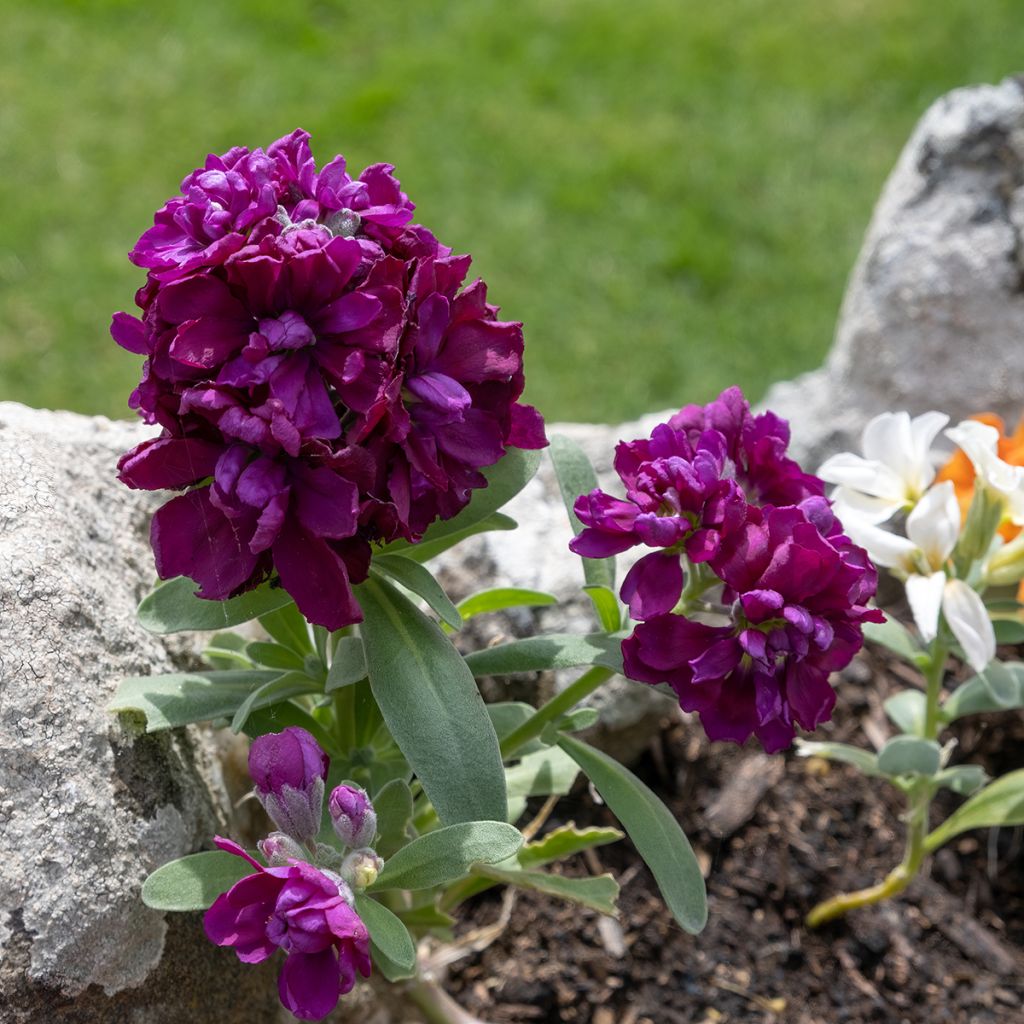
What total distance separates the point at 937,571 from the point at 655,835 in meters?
0.60

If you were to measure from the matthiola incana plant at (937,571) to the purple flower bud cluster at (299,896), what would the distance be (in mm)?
874

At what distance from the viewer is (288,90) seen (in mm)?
4801

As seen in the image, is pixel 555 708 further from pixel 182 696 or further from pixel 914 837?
pixel 914 837

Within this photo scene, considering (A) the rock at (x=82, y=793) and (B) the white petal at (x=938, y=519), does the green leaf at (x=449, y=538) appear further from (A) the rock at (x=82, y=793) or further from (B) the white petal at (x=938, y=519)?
A: (B) the white petal at (x=938, y=519)

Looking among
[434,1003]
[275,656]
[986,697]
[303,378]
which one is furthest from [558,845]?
[303,378]

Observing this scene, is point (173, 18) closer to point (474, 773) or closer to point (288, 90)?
point (288, 90)

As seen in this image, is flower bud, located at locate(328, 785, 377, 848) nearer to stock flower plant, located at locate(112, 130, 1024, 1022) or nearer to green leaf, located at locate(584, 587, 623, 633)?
stock flower plant, located at locate(112, 130, 1024, 1022)

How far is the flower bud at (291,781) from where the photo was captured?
4.74 ft

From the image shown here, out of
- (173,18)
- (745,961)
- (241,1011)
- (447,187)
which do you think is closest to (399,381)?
(241,1011)

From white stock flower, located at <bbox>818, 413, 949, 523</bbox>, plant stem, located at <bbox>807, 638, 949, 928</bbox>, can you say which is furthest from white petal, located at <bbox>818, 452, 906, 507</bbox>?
plant stem, located at <bbox>807, 638, 949, 928</bbox>

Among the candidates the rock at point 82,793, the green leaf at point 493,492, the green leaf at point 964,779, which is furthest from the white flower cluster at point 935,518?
the rock at point 82,793

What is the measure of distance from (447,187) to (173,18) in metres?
1.43

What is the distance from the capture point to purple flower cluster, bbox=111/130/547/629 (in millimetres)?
1326

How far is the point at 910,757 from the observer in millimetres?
2100
